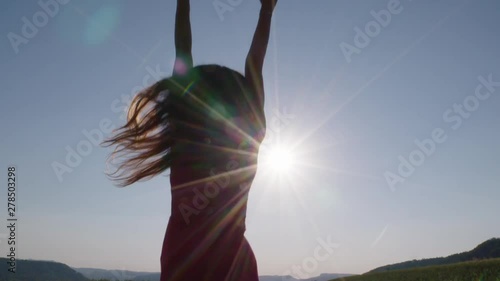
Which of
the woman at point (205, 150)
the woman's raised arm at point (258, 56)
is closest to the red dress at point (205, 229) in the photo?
the woman at point (205, 150)

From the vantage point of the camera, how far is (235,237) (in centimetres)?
223

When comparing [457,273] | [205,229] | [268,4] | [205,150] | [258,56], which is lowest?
[457,273]

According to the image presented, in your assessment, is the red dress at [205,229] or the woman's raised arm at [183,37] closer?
the red dress at [205,229]

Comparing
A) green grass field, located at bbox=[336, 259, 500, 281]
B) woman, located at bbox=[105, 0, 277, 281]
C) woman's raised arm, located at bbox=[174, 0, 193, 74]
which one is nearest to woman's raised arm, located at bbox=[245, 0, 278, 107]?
woman, located at bbox=[105, 0, 277, 281]

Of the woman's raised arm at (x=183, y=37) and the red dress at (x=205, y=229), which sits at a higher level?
the woman's raised arm at (x=183, y=37)

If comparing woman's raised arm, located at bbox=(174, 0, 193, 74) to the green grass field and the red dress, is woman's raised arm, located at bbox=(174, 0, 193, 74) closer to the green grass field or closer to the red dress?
the red dress

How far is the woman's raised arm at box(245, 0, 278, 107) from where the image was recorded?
100.0 inches

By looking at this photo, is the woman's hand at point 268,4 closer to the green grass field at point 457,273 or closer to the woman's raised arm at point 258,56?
the woman's raised arm at point 258,56

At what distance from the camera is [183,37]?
281 centimetres

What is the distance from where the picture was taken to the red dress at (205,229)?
2.15 metres

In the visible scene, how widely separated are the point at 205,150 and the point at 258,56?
76 centimetres

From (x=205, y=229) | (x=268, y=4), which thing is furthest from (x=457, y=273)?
(x=205, y=229)

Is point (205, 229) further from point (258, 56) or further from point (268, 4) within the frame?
point (268, 4)

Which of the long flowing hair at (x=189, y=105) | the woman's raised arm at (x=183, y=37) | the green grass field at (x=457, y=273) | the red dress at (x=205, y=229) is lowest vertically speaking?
the green grass field at (x=457, y=273)
